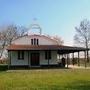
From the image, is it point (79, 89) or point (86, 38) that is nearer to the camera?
point (79, 89)

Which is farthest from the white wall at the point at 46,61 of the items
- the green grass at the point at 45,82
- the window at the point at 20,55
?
the green grass at the point at 45,82

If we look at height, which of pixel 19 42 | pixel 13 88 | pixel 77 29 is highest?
pixel 77 29

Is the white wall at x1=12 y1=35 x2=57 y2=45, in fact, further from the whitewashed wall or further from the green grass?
the green grass

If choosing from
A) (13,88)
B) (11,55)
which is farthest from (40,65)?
(13,88)

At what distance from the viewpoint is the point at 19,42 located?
4822 centimetres

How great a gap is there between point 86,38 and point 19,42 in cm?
3432

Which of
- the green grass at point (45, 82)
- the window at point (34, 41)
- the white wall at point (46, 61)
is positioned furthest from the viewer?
the window at point (34, 41)

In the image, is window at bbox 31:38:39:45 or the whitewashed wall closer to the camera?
the whitewashed wall

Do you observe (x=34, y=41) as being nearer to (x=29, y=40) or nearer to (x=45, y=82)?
(x=29, y=40)

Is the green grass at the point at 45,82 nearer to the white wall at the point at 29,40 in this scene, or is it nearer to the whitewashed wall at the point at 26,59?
the whitewashed wall at the point at 26,59

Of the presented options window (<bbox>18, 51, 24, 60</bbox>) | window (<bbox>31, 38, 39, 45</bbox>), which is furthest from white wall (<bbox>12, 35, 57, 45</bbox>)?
window (<bbox>18, 51, 24, 60</bbox>)

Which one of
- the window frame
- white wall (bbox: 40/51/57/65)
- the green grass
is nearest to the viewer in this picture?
the green grass

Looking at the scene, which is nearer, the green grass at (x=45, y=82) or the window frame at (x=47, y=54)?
the green grass at (x=45, y=82)

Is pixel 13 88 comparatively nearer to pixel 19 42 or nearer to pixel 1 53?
pixel 19 42
